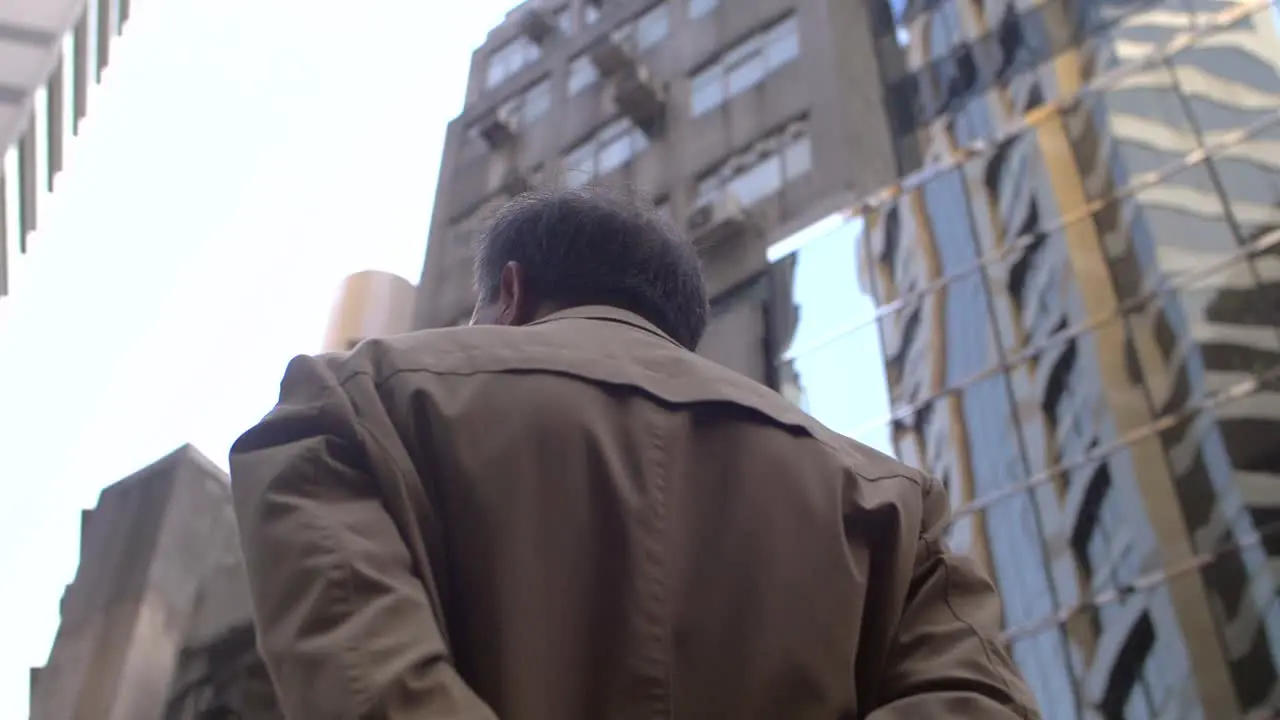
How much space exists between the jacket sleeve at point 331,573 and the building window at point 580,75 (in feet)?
92.7

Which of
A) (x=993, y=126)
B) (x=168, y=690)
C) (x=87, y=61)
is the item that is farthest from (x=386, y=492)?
(x=87, y=61)

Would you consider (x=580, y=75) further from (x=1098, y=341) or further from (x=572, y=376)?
(x=572, y=376)

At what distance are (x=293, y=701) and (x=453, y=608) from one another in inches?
10.3

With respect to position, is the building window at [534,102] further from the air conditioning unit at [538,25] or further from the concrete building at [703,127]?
the air conditioning unit at [538,25]

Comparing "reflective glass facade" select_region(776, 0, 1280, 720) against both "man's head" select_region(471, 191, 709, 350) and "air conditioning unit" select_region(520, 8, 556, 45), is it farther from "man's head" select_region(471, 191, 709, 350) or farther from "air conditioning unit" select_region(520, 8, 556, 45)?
"air conditioning unit" select_region(520, 8, 556, 45)

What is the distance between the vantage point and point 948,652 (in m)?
1.93

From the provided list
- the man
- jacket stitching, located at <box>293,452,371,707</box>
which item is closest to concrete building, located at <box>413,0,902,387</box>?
the man

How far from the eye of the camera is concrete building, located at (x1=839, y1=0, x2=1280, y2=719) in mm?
13789

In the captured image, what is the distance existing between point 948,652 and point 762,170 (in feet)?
71.1

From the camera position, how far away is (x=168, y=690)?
602 centimetres

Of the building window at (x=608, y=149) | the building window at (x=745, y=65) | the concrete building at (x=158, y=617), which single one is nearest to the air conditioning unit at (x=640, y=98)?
the building window at (x=608, y=149)

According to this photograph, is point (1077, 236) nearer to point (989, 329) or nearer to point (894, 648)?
point (989, 329)

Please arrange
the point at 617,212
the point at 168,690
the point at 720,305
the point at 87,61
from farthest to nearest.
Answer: the point at 87,61 → the point at 720,305 → the point at 168,690 → the point at 617,212

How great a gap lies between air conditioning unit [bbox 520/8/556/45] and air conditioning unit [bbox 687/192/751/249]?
42.8 feet
